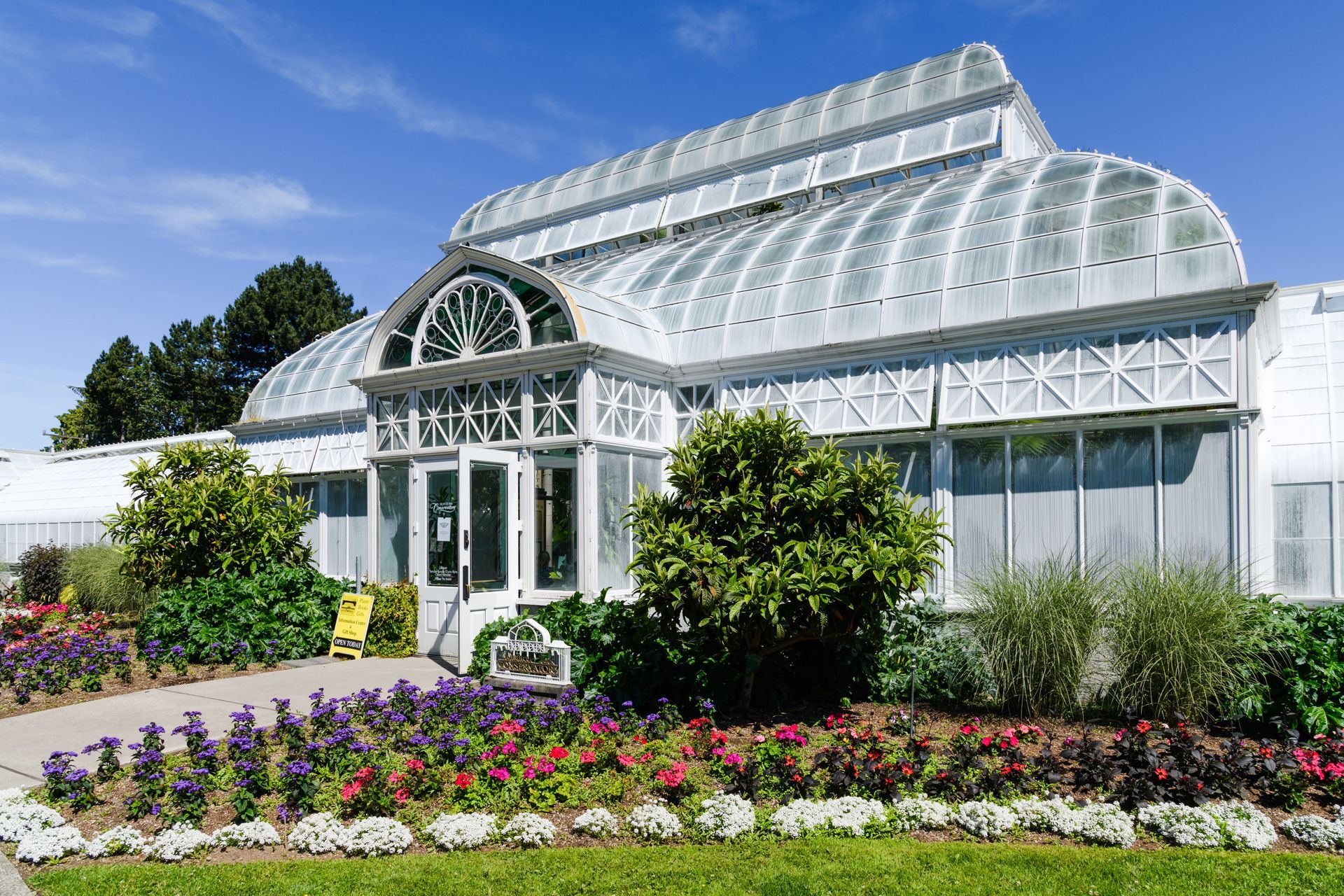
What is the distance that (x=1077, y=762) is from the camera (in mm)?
6848

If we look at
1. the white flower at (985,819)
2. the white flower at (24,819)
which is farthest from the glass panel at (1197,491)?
the white flower at (24,819)

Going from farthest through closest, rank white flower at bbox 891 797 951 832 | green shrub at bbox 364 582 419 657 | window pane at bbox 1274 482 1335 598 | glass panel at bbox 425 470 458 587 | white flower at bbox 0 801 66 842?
glass panel at bbox 425 470 458 587, green shrub at bbox 364 582 419 657, window pane at bbox 1274 482 1335 598, white flower at bbox 891 797 951 832, white flower at bbox 0 801 66 842

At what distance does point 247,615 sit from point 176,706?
3.29 metres

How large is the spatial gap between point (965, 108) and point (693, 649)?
13.4 m

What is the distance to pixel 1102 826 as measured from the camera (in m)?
5.86

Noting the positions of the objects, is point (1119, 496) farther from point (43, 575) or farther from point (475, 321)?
point (43, 575)

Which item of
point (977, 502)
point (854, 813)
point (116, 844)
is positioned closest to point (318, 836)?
point (116, 844)

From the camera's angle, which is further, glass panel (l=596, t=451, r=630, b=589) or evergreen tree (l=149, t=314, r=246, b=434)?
evergreen tree (l=149, t=314, r=246, b=434)

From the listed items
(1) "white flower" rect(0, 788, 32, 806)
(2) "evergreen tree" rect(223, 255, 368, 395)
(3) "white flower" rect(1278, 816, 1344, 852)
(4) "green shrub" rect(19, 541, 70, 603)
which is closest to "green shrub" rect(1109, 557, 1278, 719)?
(3) "white flower" rect(1278, 816, 1344, 852)

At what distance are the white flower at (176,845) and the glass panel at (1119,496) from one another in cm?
903

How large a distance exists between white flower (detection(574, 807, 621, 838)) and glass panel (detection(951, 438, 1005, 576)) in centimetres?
637

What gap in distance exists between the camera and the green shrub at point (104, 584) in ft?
55.3

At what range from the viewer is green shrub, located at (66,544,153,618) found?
16844 millimetres

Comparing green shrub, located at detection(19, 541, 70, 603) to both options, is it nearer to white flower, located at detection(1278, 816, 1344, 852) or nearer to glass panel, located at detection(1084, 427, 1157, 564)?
glass panel, located at detection(1084, 427, 1157, 564)
